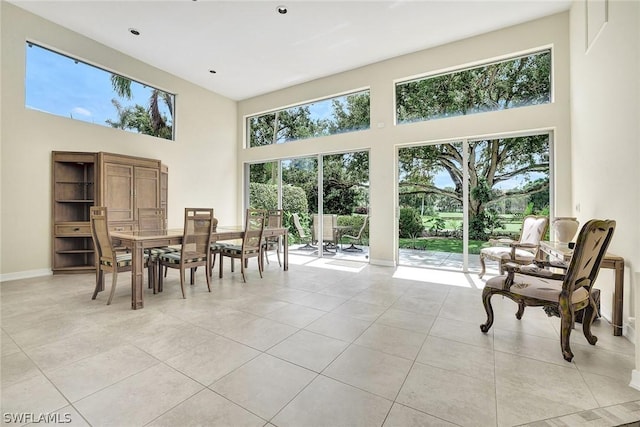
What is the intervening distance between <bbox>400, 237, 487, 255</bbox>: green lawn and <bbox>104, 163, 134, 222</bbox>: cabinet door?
196 inches

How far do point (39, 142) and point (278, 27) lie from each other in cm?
407

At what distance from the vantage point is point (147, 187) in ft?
17.0

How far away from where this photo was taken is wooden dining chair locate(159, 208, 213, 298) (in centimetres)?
339

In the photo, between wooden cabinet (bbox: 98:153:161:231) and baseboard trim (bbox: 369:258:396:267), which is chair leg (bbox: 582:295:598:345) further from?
wooden cabinet (bbox: 98:153:161:231)

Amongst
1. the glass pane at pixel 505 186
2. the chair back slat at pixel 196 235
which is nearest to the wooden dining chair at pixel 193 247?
the chair back slat at pixel 196 235

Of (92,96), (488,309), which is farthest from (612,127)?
(92,96)

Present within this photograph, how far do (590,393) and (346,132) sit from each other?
202 inches

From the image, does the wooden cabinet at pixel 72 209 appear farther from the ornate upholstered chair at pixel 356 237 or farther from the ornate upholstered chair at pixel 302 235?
the ornate upholstered chair at pixel 356 237

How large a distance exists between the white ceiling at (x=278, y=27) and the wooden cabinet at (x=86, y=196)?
202 cm

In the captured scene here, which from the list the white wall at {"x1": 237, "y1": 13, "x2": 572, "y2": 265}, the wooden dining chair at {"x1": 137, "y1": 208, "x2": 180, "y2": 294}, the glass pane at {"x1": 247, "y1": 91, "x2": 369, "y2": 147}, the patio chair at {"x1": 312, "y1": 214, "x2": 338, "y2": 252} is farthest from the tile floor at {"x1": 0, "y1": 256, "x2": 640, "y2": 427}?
the glass pane at {"x1": 247, "y1": 91, "x2": 369, "y2": 147}

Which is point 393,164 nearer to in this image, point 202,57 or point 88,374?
point 202,57

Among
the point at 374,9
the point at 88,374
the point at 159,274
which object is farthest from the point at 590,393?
the point at 374,9

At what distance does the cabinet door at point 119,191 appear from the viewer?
462cm

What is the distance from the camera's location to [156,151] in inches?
225
